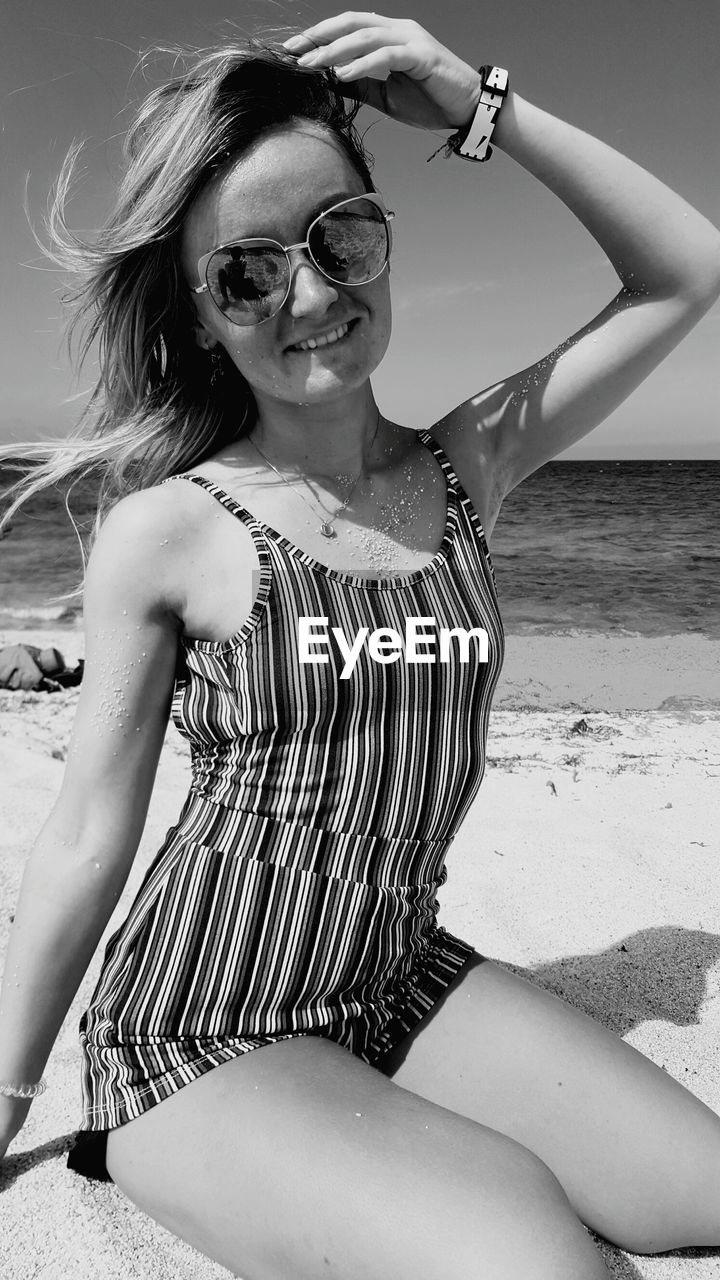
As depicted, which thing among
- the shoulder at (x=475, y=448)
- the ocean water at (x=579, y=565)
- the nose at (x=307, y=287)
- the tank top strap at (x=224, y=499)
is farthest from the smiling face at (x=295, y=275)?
the ocean water at (x=579, y=565)

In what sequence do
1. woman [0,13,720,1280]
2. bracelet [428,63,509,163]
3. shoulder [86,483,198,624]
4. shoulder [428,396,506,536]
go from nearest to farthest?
woman [0,13,720,1280] → shoulder [86,483,198,624] → bracelet [428,63,509,163] → shoulder [428,396,506,536]

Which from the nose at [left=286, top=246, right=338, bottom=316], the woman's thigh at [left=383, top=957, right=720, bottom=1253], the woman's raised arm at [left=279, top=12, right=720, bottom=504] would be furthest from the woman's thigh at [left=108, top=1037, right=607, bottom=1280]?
the nose at [left=286, top=246, right=338, bottom=316]

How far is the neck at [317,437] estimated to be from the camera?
2.02m

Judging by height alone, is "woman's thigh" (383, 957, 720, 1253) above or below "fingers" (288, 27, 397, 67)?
below

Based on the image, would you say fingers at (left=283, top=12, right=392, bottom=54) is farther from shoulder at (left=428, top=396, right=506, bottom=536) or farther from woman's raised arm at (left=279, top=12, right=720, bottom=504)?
shoulder at (left=428, top=396, right=506, bottom=536)

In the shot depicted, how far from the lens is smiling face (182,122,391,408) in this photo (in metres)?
1.83

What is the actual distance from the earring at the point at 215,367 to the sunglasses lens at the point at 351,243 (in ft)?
1.30

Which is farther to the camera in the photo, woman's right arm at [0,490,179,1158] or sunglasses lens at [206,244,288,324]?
sunglasses lens at [206,244,288,324]

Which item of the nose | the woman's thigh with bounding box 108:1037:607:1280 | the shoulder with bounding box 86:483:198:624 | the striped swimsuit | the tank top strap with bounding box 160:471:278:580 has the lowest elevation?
the woman's thigh with bounding box 108:1037:607:1280

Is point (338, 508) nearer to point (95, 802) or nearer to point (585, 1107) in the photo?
point (95, 802)

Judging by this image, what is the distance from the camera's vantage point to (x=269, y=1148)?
1.50 meters

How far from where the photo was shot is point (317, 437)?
203 centimetres

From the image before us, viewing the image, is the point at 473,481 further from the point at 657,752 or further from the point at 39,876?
the point at 657,752

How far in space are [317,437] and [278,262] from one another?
0.37 metres
